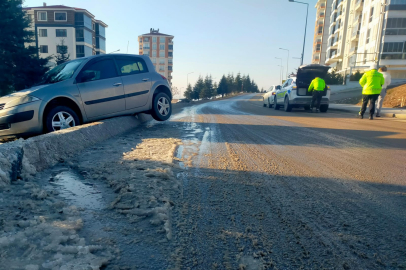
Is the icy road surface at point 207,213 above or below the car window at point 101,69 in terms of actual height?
below

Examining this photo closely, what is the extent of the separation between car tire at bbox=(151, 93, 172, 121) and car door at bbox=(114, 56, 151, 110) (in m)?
0.33

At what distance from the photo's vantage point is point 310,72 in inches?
541


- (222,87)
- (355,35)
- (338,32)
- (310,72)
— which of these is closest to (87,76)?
(310,72)

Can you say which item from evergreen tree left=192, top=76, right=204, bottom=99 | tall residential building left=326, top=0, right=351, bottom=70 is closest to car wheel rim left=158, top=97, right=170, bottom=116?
tall residential building left=326, top=0, right=351, bottom=70

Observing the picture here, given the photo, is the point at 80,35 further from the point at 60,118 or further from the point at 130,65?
the point at 60,118

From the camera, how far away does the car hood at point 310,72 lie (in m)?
13.5

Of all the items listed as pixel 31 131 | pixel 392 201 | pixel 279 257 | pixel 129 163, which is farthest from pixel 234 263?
pixel 31 131

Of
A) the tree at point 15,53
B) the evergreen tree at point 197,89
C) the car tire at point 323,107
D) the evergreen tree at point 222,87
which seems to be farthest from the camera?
the evergreen tree at point 222,87

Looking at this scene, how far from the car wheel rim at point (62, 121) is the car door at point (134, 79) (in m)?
1.41

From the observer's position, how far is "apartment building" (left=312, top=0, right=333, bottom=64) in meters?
77.3

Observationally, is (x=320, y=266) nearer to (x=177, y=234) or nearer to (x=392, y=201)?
(x=177, y=234)

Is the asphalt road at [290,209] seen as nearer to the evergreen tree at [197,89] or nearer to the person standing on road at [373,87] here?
the person standing on road at [373,87]

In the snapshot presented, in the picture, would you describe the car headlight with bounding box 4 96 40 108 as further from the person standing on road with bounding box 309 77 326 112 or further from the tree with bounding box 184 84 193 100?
the tree with bounding box 184 84 193 100

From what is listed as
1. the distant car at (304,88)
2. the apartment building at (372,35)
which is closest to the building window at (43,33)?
the apartment building at (372,35)
